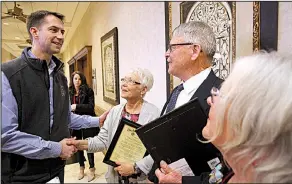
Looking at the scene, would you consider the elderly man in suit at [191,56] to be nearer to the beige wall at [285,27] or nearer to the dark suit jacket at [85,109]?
the beige wall at [285,27]

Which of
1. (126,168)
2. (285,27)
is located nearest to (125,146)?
(126,168)

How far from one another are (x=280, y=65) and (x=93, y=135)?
1365 mm

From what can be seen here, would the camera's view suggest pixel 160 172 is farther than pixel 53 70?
No

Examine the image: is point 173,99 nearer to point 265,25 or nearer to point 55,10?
point 265,25

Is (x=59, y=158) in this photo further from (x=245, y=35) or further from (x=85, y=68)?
(x=85, y=68)

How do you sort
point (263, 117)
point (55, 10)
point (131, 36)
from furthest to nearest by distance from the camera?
point (55, 10) → point (131, 36) → point (263, 117)

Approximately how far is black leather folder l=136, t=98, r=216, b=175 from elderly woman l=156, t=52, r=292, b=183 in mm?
272

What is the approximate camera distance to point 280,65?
50 cm

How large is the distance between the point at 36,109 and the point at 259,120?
3.53 feet

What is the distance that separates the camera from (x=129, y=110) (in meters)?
1.53

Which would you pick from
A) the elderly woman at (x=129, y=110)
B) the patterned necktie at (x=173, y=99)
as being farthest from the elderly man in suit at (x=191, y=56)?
the elderly woman at (x=129, y=110)

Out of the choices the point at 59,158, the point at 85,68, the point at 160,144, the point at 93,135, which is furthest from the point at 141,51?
the point at 160,144

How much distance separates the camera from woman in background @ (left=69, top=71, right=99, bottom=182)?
1651 mm

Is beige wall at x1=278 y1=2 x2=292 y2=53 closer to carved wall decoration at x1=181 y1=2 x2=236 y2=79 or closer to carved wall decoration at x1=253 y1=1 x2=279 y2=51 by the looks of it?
carved wall decoration at x1=253 y1=1 x2=279 y2=51
